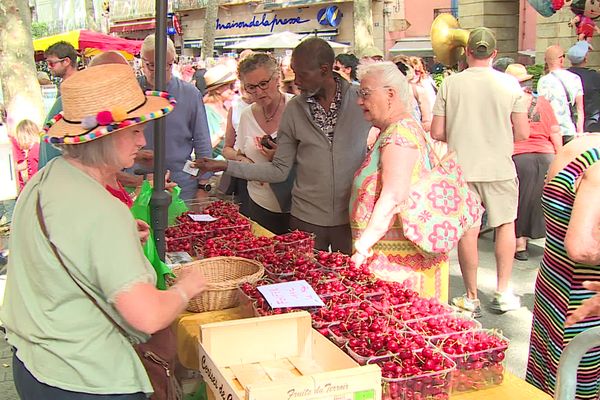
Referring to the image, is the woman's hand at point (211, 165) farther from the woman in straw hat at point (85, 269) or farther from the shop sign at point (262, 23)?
the shop sign at point (262, 23)

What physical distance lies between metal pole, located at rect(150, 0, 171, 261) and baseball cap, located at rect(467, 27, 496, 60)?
2742mm

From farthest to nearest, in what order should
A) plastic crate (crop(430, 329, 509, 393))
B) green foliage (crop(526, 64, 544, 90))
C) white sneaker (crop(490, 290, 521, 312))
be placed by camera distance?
1. green foliage (crop(526, 64, 544, 90))
2. white sneaker (crop(490, 290, 521, 312))
3. plastic crate (crop(430, 329, 509, 393))

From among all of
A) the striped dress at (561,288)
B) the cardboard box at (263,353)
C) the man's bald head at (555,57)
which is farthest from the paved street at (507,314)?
the cardboard box at (263,353)

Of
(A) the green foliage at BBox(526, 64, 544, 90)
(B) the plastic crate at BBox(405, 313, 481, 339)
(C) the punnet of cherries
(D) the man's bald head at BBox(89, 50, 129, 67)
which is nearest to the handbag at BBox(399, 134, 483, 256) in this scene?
(C) the punnet of cherries

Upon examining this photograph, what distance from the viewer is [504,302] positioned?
4.90 meters

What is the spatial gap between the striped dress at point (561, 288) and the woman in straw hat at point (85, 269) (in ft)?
4.20

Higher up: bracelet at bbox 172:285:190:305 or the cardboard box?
bracelet at bbox 172:285:190:305

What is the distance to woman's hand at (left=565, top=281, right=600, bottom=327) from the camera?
2.22 metres

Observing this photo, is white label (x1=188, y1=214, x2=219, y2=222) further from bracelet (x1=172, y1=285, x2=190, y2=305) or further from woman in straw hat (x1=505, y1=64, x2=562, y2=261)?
woman in straw hat (x1=505, y1=64, x2=562, y2=261)

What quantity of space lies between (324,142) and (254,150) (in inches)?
28.0

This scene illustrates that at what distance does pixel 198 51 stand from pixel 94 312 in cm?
3494

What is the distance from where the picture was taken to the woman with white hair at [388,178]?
299cm

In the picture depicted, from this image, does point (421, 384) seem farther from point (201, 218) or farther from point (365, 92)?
point (201, 218)

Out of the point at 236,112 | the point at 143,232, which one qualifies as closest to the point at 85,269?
the point at 143,232
